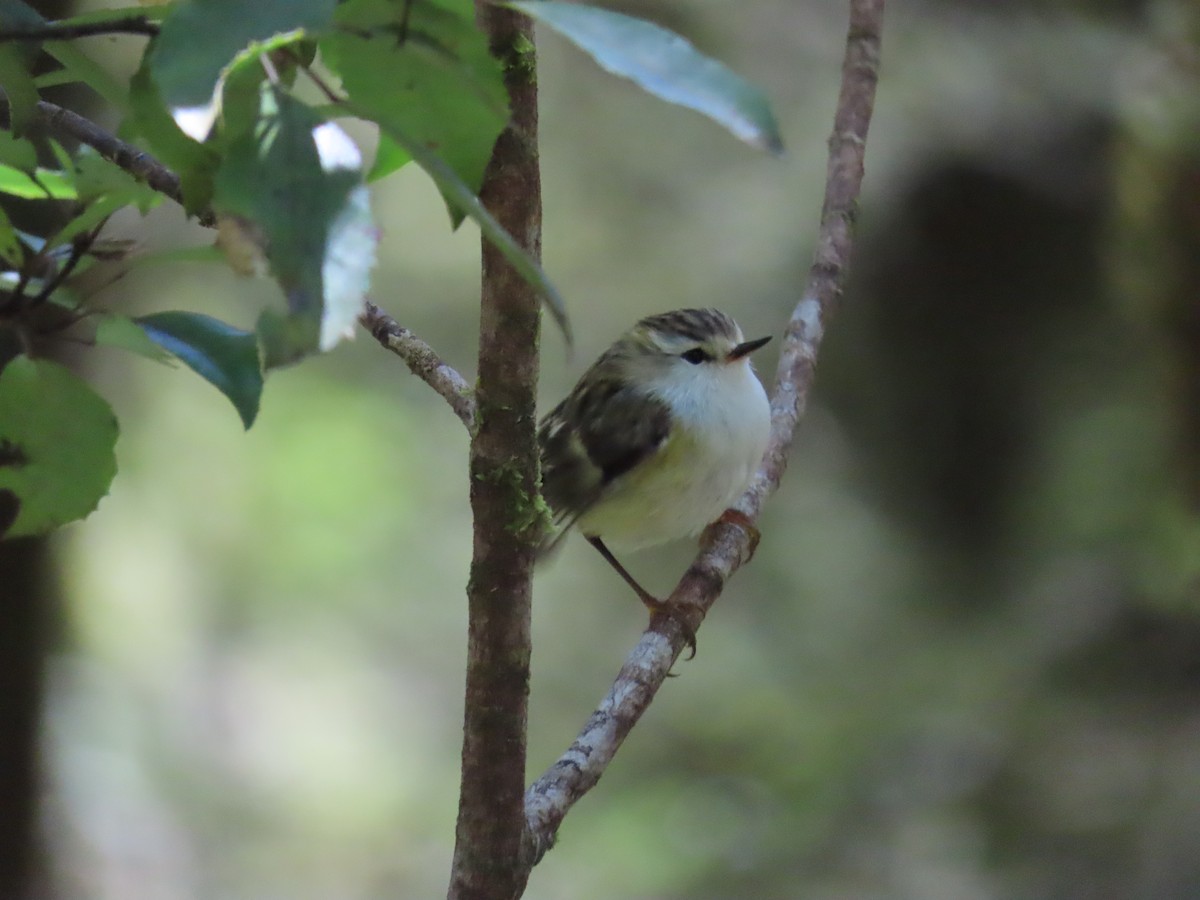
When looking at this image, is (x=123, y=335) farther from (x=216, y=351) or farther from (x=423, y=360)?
(x=423, y=360)

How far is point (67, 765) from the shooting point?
5.14 m

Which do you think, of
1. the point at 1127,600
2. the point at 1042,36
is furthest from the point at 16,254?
the point at 1042,36

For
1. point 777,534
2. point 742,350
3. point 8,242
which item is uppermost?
point 777,534

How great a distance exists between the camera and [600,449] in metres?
2.89

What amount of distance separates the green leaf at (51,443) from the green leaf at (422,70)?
38 centimetres

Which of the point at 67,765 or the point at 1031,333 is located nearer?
the point at 67,765

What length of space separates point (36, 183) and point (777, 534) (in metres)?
5.94

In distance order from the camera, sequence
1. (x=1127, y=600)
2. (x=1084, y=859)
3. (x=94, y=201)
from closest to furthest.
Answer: (x=94, y=201)
(x=1084, y=859)
(x=1127, y=600)

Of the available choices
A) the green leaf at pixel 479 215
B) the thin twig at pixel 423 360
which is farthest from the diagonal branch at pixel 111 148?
the green leaf at pixel 479 215

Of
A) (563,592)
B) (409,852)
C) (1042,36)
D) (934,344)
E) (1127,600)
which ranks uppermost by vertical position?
(1042,36)

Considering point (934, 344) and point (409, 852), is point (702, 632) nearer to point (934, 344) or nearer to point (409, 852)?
point (409, 852)

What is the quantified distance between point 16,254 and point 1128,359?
6786 mm

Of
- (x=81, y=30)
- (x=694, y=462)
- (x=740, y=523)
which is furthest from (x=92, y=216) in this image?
(x=740, y=523)

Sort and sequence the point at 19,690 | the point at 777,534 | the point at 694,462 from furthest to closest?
1. the point at 777,534
2. the point at 19,690
3. the point at 694,462
